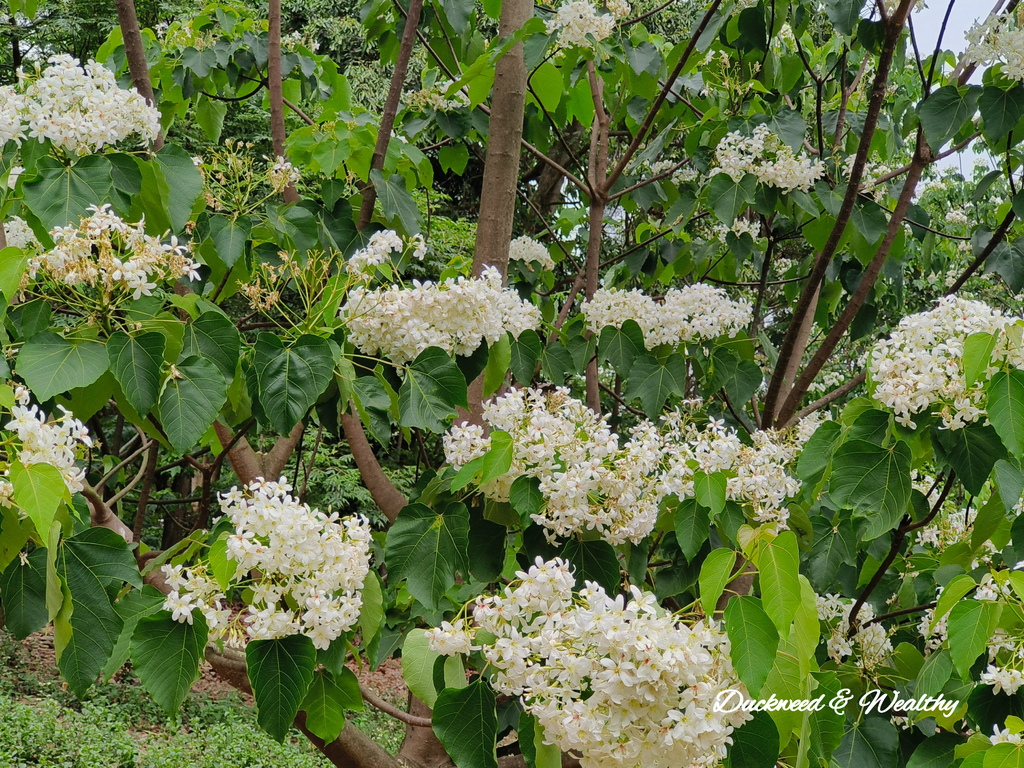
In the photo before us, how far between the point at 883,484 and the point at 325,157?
1.63 metres

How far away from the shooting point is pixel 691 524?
1948mm

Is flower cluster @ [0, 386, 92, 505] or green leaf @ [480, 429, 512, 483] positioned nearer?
flower cluster @ [0, 386, 92, 505]

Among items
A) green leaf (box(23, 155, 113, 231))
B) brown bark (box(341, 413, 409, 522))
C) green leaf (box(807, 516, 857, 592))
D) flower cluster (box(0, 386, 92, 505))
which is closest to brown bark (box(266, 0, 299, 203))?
brown bark (box(341, 413, 409, 522))

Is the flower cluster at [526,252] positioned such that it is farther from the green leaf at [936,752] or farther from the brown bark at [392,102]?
the green leaf at [936,752]

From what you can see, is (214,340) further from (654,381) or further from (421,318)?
(654,381)

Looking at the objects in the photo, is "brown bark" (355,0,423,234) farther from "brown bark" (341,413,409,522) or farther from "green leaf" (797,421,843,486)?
"green leaf" (797,421,843,486)

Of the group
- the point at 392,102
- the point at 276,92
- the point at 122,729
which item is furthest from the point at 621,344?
the point at 122,729

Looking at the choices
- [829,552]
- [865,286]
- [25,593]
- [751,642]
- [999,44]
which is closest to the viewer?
[751,642]

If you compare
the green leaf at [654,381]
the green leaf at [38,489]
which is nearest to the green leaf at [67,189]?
the green leaf at [38,489]

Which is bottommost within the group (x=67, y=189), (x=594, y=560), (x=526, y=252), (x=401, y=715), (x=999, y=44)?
(x=401, y=715)

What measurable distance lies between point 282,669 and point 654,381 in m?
1.47

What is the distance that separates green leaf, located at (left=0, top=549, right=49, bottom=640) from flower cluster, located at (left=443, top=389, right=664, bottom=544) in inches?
30.8

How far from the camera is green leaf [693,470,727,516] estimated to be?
187 cm

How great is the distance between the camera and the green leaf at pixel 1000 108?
2.28 meters
